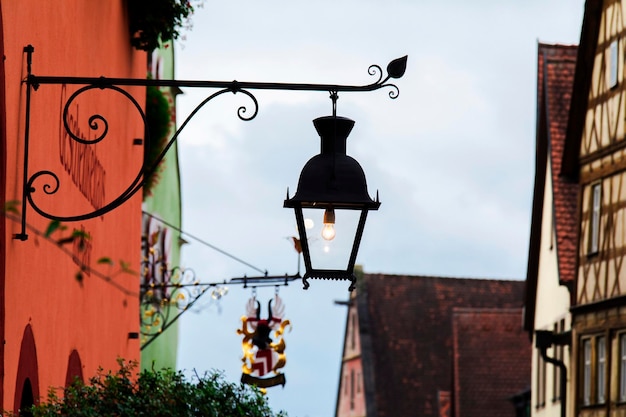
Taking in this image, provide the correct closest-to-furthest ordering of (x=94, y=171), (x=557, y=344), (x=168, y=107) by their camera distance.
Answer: (x=94, y=171)
(x=168, y=107)
(x=557, y=344)

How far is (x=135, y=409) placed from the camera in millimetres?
7484

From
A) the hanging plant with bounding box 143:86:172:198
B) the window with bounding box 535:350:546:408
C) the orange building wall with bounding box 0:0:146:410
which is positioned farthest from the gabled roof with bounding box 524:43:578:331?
the orange building wall with bounding box 0:0:146:410

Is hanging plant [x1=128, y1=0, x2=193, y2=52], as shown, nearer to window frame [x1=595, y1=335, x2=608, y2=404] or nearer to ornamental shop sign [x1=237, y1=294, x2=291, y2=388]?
ornamental shop sign [x1=237, y1=294, x2=291, y2=388]

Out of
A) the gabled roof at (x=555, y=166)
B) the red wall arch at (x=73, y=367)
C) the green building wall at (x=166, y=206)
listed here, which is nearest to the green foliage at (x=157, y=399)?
the red wall arch at (x=73, y=367)

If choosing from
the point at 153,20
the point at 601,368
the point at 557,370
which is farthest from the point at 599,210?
the point at 153,20

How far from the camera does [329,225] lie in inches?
269

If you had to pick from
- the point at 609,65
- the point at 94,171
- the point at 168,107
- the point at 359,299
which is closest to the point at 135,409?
the point at 94,171

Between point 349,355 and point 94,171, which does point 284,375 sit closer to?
point 94,171

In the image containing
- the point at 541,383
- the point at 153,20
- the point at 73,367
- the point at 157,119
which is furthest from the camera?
the point at 541,383

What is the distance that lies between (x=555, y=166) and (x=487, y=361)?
13711 mm

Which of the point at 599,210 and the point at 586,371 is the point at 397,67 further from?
the point at 586,371

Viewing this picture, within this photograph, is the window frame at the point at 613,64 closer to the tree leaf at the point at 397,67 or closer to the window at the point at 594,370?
the window at the point at 594,370

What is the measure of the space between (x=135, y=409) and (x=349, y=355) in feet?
129

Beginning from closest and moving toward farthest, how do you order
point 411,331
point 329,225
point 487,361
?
point 329,225
point 487,361
point 411,331
